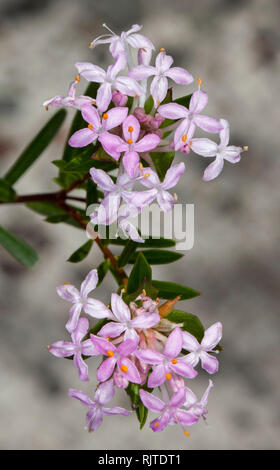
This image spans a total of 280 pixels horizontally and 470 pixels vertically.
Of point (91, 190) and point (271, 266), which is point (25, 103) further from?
point (271, 266)

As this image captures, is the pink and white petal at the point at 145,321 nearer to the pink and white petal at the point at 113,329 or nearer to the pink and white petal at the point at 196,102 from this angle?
the pink and white petal at the point at 113,329

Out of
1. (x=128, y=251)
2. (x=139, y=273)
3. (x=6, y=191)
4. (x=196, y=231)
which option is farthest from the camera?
(x=196, y=231)

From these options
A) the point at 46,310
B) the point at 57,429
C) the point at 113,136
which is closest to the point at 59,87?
the point at 46,310

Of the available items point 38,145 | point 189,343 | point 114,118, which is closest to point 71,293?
point 189,343

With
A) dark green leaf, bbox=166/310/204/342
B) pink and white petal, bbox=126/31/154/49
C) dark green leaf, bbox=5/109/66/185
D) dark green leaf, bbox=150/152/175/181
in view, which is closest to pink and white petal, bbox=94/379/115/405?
dark green leaf, bbox=166/310/204/342

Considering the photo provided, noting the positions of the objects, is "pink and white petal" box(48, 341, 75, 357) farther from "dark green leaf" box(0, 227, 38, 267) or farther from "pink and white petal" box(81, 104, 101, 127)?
"dark green leaf" box(0, 227, 38, 267)

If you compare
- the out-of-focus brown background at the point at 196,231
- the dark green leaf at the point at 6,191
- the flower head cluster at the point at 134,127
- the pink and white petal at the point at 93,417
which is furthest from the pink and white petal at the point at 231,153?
the out-of-focus brown background at the point at 196,231

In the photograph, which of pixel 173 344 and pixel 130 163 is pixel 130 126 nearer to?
pixel 130 163
